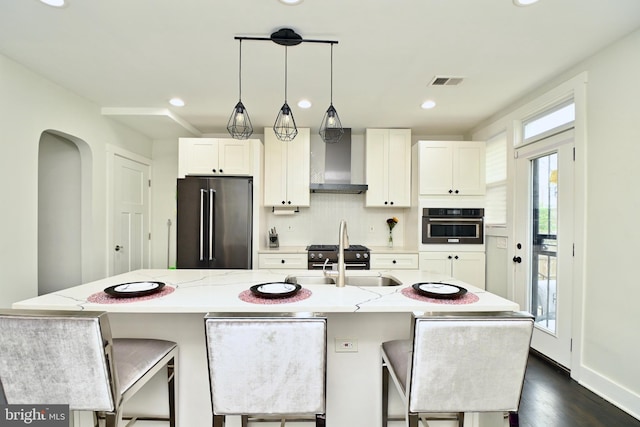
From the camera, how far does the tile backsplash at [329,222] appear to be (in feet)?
14.2

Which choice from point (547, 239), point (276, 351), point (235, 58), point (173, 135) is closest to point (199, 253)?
point (173, 135)

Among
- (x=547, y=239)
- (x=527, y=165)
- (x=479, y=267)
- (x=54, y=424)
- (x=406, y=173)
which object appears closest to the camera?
(x=54, y=424)

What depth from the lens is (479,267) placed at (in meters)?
3.72

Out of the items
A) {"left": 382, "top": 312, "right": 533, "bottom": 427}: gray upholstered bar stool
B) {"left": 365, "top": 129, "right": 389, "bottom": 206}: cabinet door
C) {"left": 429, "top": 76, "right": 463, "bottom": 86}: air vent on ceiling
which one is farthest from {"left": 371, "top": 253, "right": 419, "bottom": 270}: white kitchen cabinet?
{"left": 382, "top": 312, "right": 533, "bottom": 427}: gray upholstered bar stool

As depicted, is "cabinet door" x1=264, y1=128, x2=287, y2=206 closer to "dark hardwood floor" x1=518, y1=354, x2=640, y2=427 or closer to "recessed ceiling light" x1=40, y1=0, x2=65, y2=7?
"recessed ceiling light" x1=40, y1=0, x2=65, y2=7

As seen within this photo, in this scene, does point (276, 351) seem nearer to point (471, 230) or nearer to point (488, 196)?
point (471, 230)

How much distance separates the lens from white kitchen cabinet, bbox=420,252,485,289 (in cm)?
372

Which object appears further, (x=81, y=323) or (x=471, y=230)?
(x=471, y=230)

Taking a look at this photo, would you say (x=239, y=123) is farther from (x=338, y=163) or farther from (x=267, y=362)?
(x=338, y=163)

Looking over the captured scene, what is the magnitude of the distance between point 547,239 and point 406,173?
1.73 m

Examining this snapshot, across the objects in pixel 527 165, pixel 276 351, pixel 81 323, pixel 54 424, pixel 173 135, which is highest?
pixel 173 135

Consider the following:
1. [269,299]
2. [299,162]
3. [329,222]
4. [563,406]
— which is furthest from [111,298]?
[329,222]

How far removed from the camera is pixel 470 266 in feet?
12.2

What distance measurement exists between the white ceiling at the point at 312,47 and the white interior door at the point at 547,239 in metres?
0.69
